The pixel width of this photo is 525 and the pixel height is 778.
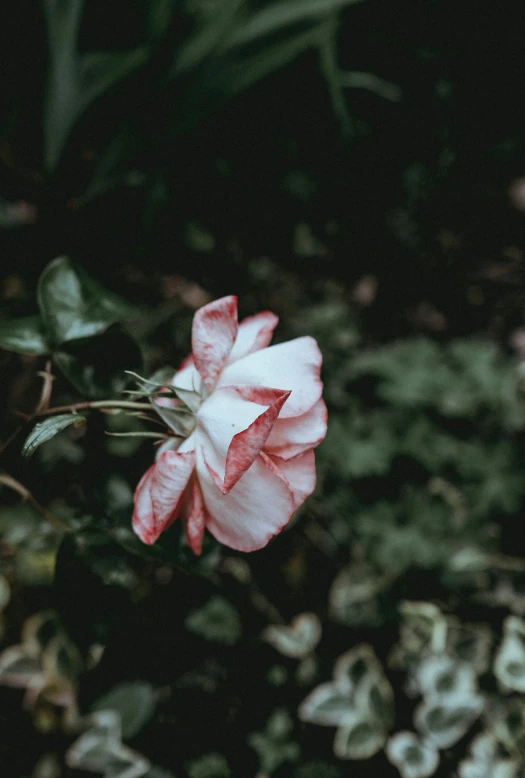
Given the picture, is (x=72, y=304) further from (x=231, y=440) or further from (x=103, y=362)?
(x=231, y=440)

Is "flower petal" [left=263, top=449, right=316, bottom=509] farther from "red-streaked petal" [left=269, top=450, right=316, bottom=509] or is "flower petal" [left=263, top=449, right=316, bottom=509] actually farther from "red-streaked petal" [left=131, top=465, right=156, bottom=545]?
"red-streaked petal" [left=131, top=465, right=156, bottom=545]

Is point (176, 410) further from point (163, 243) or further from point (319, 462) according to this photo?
point (163, 243)

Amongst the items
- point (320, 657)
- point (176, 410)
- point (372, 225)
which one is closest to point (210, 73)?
point (372, 225)

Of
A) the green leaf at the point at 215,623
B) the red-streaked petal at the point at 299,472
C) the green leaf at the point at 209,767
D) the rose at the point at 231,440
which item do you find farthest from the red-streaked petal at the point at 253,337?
the green leaf at the point at 209,767

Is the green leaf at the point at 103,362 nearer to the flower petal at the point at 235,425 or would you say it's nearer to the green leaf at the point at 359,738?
the flower petal at the point at 235,425

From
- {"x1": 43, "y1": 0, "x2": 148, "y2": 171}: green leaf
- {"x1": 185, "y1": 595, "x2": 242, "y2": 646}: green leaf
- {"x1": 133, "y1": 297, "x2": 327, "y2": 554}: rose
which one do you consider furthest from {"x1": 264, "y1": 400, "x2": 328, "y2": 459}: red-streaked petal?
{"x1": 43, "y1": 0, "x2": 148, "y2": 171}: green leaf

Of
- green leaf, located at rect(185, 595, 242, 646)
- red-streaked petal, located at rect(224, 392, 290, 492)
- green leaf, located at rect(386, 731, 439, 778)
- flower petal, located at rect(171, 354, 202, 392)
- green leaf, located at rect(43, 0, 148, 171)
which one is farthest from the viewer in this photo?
green leaf, located at rect(43, 0, 148, 171)

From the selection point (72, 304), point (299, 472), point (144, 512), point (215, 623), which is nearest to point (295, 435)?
point (299, 472)
